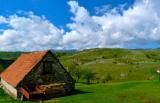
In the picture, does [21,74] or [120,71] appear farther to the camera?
[120,71]

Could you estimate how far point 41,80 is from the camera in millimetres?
51906

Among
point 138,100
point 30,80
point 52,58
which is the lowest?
point 138,100

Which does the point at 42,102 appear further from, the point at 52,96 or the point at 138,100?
the point at 138,100

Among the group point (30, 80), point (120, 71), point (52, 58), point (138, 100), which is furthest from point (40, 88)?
point (120, 71)

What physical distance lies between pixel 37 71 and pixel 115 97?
545 inches

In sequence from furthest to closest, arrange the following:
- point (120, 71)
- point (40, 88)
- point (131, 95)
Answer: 1. point (120, 71)
2. point (40, 88)
3. point (131, 95)

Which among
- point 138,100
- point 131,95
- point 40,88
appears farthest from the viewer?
point 40,88

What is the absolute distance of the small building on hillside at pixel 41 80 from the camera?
48.9 m

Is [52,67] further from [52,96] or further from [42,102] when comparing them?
[42,102]

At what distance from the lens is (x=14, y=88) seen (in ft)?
166

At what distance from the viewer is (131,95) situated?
4719 centimetres

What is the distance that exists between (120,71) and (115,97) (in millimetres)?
93273

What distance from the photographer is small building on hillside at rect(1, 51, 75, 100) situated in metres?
48.9

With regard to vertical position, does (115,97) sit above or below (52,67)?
below
